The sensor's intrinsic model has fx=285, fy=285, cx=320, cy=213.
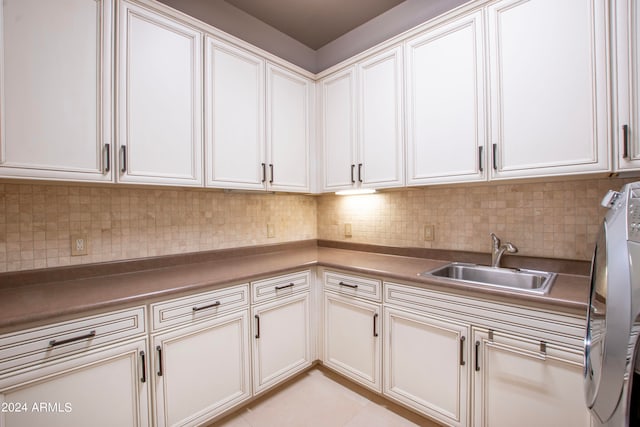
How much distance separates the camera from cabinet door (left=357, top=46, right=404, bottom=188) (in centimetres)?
193

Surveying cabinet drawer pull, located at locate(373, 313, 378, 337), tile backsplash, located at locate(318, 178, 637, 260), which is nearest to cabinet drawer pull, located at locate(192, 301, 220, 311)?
cabinet drawer pull, located at locate(373, 313, 378, 337)

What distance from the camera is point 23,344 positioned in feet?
3.48

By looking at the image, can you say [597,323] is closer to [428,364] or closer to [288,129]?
[428,364]

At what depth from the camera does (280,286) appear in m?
1.90

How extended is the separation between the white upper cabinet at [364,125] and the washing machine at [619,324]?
1.25m

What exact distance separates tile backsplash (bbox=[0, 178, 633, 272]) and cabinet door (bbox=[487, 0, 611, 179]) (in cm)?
34

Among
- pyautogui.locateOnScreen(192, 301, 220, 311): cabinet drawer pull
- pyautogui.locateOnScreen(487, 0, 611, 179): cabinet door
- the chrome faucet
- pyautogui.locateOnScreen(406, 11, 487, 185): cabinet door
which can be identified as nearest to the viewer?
pyautogui.locateOnScreen(487, 0, 611, 179): cabinet door

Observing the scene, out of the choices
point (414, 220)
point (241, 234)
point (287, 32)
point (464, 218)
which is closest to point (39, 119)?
point (241, 234)

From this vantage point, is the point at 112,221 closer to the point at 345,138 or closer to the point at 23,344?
the point at 23,344

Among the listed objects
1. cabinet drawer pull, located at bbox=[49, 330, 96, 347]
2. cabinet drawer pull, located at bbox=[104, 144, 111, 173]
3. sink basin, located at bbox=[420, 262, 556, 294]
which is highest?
cabinet drawer pull, located at bbox=[104, 144, 111, 173]

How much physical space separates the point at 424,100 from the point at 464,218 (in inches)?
32.9

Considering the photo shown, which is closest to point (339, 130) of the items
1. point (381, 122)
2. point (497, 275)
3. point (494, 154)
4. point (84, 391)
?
point (381, 122)

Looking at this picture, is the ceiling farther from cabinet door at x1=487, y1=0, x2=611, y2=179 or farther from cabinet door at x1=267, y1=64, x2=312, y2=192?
cabinet door at x1=487, y1=0, x2=611, y2=179

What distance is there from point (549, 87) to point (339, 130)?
1310mm
